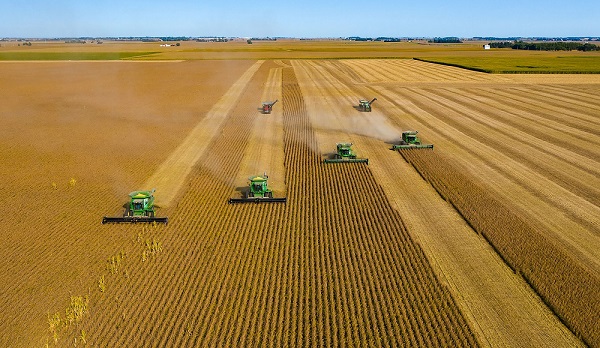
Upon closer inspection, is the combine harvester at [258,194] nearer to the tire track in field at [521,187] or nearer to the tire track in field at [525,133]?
the tire track in field at [521,187]

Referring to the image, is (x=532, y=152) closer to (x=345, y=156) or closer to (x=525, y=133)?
(x=525, y=133)

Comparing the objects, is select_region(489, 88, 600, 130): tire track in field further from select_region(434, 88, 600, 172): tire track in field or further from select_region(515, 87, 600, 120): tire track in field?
select_region(434, 88, 600, 172): tire track in field

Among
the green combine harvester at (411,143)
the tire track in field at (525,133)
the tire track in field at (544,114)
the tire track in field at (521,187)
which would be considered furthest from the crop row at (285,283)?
the tire track in field at (544,114)

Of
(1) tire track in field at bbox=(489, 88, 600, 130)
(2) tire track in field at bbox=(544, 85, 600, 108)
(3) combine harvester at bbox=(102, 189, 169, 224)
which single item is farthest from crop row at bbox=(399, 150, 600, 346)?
(2) tire track in field at bbox=(544, 85, 600, 108)

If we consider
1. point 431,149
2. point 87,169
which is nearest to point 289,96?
point 431,149

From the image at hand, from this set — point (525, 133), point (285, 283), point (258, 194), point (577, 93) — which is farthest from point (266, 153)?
point (577, 93)

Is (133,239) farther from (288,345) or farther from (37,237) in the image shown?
(288,345)
